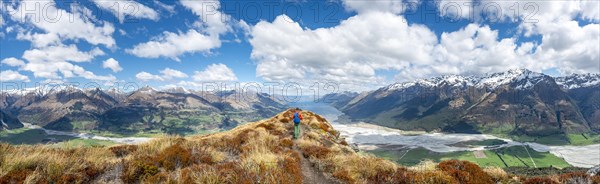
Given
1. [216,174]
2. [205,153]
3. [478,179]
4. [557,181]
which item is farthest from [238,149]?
[557,181]

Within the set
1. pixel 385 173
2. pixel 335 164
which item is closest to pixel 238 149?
pixel 335 164

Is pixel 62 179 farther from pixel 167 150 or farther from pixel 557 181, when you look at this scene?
pixel 557 181

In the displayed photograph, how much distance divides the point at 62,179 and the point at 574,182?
71.9ft

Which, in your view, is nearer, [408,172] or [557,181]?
[557,181]

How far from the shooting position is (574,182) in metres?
14.1

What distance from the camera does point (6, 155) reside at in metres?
12.5

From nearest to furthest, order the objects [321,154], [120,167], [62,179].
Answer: [62,179], [120,167], [321,154]

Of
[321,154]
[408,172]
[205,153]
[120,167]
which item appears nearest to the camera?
[120,167]

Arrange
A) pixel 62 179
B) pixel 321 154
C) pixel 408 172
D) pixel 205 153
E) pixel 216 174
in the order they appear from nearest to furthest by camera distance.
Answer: pixel 62 179, pixel 216 174, pixel 408 172, pixel 205 153, pixel 321 154

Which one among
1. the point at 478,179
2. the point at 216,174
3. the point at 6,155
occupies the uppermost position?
the point at 6,155

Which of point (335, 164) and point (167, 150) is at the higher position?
point (167, 150)

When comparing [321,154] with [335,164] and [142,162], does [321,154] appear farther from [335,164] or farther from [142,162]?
[142,162]

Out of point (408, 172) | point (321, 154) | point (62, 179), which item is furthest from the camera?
point (321, 154)

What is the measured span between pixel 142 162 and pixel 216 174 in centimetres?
407
